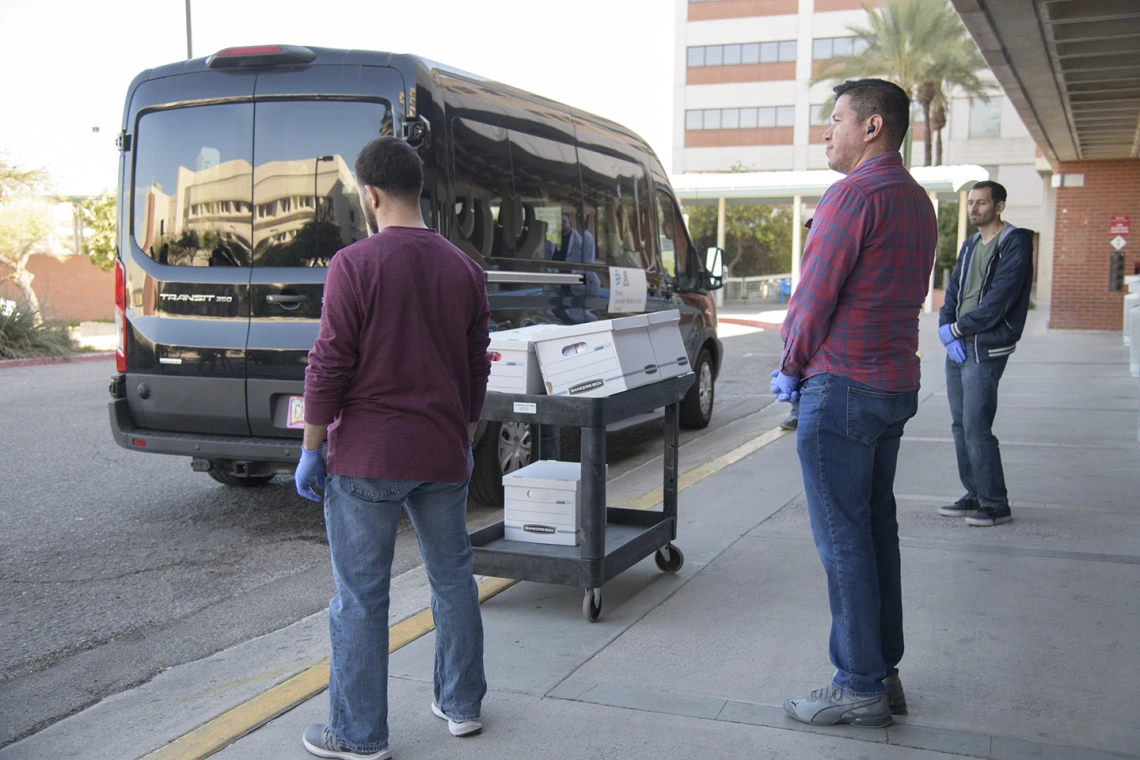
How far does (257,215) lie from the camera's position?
5.78 meters

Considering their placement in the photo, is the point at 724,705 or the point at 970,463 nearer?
the point at 724,705

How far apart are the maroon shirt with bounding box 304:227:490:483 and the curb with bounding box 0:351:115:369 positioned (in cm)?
1612

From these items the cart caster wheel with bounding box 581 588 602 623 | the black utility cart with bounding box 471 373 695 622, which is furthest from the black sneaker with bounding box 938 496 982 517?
the cart caster wheel with bounding box 581 588 602 623

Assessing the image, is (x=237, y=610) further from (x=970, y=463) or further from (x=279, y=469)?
(x=970, y=463)

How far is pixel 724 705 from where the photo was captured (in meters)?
3.45

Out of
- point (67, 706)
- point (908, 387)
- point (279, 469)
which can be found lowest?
point (67, 706)

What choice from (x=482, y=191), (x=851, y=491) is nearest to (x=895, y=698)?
(x=851, y=491)

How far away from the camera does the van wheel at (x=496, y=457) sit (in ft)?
21.2

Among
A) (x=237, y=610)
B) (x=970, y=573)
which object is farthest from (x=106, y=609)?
(x=970, y=573)

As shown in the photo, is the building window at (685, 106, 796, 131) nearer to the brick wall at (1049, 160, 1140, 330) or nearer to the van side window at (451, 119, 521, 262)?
the brick wall at (1049, 160, 1140, 330)

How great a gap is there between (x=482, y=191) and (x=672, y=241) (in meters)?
3.45

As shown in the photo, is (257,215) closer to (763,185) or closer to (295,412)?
(295,412)

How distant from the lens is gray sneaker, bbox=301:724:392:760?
3.08m

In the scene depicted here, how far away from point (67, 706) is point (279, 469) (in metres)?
2.42
